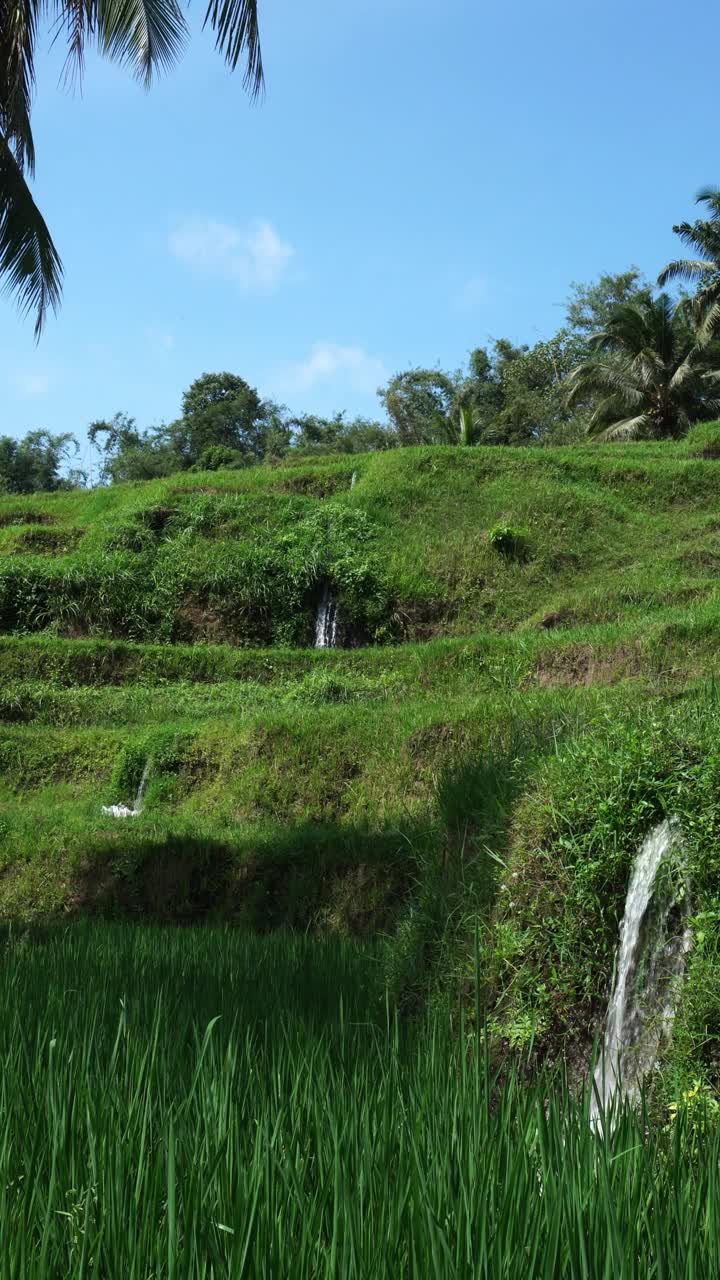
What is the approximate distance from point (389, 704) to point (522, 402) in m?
24.6

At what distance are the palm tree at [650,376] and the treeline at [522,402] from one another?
0.11 feet

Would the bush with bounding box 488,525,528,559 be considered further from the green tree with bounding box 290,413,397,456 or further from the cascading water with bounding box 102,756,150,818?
the green tree with bounding box 290,413,397,456

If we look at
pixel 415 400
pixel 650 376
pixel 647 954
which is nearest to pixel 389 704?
pixel 647 954

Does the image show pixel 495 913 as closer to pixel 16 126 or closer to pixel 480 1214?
pixel 480 1214

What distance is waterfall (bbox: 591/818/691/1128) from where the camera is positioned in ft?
12.2

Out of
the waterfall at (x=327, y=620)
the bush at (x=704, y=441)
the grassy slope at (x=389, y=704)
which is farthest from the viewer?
the bush at (x=704, y=441)

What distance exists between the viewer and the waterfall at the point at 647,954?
3.71 meters

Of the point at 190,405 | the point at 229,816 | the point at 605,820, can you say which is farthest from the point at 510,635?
the point at 190,405

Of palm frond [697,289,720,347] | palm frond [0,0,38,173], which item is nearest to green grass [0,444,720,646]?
palm frond [0,0,38,173]

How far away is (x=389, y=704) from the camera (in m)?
10.1

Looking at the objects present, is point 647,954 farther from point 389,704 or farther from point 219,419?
point 219,419

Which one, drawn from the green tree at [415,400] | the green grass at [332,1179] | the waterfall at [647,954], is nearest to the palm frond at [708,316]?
the green tree at [415,400]

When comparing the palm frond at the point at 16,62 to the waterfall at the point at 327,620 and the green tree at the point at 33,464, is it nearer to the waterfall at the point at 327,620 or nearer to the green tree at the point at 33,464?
the waterfall at the point at 327,620

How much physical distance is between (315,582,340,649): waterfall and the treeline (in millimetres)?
10558
